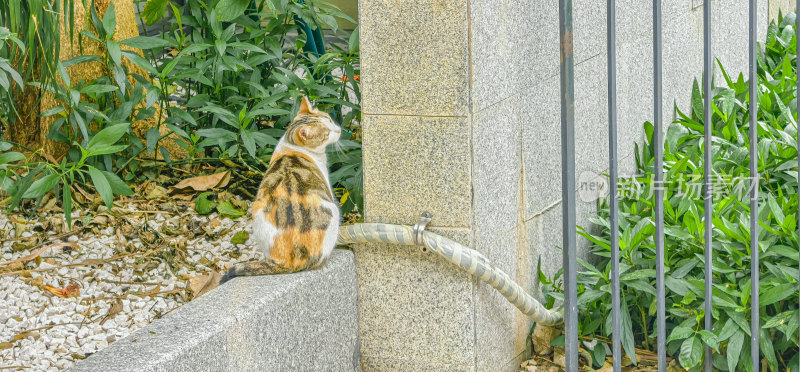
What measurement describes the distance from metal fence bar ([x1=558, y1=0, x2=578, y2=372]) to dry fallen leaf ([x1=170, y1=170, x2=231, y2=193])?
1.78m

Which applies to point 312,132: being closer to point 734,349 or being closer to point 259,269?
point 259,269

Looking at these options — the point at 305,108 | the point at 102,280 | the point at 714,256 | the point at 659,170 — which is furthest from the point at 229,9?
the point at 714,256

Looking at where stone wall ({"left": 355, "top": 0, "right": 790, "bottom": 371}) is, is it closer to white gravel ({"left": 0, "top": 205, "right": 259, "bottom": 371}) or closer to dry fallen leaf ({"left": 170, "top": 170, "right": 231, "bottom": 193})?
white gravel ({"left": 0, "top": 205, "right": 259, "bottom": 371})

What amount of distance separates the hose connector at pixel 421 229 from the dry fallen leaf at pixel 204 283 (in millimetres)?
761

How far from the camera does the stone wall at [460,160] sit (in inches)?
119

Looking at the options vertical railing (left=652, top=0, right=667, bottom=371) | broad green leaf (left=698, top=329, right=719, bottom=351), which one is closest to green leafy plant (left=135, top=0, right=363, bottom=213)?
vertical railing (left=652, top=0, right=667, bottom=371)

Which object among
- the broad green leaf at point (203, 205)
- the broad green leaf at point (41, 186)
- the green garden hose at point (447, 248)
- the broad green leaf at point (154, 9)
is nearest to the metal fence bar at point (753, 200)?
the green garden hose at point (447, 248)

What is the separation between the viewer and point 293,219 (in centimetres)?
304

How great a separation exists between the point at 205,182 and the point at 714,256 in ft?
7.45

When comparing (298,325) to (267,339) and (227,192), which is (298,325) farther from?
(227,192)

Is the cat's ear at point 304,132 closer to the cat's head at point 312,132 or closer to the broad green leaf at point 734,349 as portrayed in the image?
the cat's head at point 312,132

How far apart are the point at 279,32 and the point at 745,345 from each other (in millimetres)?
2489

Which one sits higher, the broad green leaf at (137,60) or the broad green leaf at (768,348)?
the broad green leaf at (137,60)

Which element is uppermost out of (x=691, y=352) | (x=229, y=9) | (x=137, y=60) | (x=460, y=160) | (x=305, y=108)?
(x=229, y=9)
